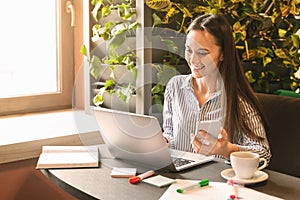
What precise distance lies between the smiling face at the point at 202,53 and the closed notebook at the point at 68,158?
1.65 feet

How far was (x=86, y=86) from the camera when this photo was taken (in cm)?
266

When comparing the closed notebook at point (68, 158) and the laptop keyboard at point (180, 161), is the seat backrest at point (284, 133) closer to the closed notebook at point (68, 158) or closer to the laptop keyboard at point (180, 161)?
the laptop keyboard at point (180, 161)

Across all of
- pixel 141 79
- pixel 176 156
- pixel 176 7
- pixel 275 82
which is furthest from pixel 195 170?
pixel 275 82

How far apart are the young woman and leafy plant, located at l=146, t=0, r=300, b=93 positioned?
0.64 meters

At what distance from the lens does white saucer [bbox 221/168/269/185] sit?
1317 millimetres

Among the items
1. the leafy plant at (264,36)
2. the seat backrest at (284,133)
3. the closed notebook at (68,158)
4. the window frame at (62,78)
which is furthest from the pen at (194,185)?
the window frame at (62,78)

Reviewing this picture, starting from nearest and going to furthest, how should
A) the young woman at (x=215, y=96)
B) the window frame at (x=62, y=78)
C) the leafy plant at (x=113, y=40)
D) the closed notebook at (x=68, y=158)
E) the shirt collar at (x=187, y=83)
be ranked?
the closed notebook at (x=68, y=158), the young woman at (x=215, y=96), the shirt collar at (x=187, y=83), the leafy plant at (x=113, y=40), the window frame at (x=62, y=78)

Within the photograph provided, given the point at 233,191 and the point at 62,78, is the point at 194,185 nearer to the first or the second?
the point at 233,191

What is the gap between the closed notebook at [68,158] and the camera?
1493 mm

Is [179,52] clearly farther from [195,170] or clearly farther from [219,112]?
[195,170]

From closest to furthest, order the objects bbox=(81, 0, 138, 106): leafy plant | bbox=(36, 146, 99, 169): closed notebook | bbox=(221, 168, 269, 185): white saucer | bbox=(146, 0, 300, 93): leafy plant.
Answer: bbox=(221, 168, 269, 185): white saucer < bbox=(36, 146, 99, 169): closed notebook < bbox=(81, 0, 138, 106): leafy plant < bbox=(146, 0, 300, 93): leafy plant

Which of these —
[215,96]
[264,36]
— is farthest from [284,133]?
[264,36]

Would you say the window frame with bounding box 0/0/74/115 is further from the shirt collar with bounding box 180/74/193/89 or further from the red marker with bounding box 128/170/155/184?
the red marker with bounding box 128/170/155/184

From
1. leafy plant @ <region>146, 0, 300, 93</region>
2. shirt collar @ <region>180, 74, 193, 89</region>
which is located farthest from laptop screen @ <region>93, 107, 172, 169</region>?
leafy plant @ <region>146, 0, 300, 93</region>
